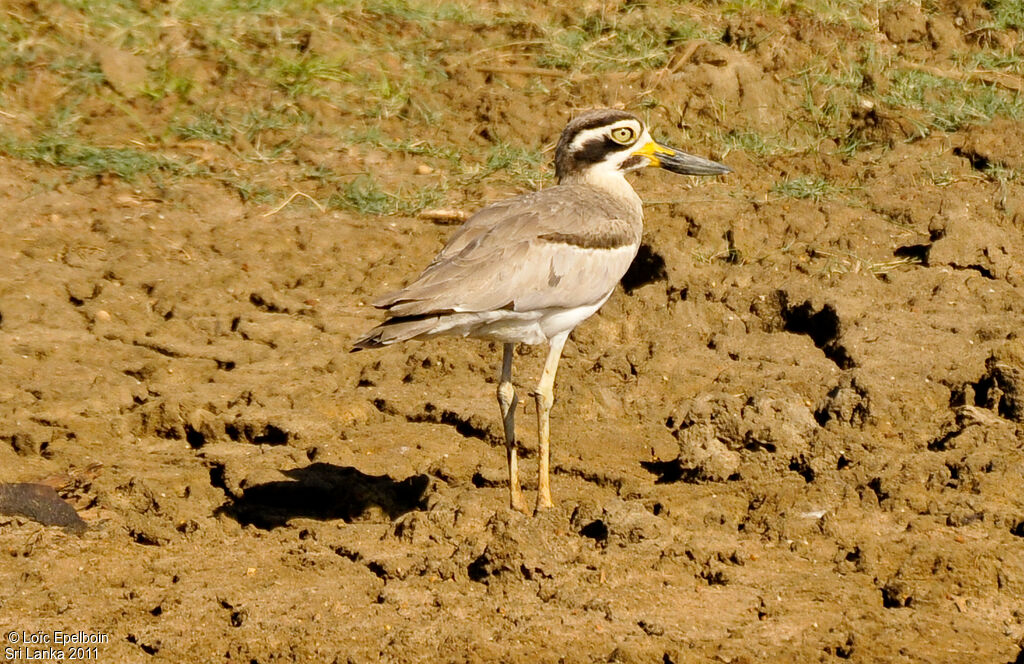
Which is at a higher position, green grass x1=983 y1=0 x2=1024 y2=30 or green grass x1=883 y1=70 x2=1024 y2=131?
green grass x1=983 y1=0 x2=1024 y2=30

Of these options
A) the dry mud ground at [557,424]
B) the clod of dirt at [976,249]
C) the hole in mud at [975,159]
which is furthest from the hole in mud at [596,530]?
the hole in mud at [975,159]

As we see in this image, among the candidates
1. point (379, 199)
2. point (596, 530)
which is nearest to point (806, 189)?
point (379, 199)

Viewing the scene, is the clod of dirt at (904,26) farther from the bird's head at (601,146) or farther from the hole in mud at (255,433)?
the hole in mud at (255,433)

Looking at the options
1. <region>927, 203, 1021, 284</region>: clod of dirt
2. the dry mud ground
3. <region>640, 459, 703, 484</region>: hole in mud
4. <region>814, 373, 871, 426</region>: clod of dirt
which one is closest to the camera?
the dry mud ground

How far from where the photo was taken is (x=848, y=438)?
605 centimetres

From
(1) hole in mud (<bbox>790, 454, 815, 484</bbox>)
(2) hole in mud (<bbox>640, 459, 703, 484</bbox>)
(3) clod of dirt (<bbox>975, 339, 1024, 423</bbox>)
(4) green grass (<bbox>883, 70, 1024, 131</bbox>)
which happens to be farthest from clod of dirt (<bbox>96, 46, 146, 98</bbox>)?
(3) clod of dirt (<bbox>975, 339, 1024, 423</bbox>)

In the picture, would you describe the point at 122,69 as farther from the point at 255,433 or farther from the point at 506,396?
the point at 506,396

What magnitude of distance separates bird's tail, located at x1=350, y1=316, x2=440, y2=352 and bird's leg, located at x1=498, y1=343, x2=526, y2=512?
0.56 metres

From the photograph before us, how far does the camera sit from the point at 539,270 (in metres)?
6.00

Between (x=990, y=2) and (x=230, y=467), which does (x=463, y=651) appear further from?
(x=990, y=2)

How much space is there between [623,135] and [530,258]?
1021mm

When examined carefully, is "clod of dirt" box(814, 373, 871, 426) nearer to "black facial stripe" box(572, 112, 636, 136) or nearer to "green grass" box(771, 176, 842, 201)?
"black facial stripe" box(572, 112, 636, 136)

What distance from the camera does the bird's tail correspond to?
18.0 ft

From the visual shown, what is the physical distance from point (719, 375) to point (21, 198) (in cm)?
409
